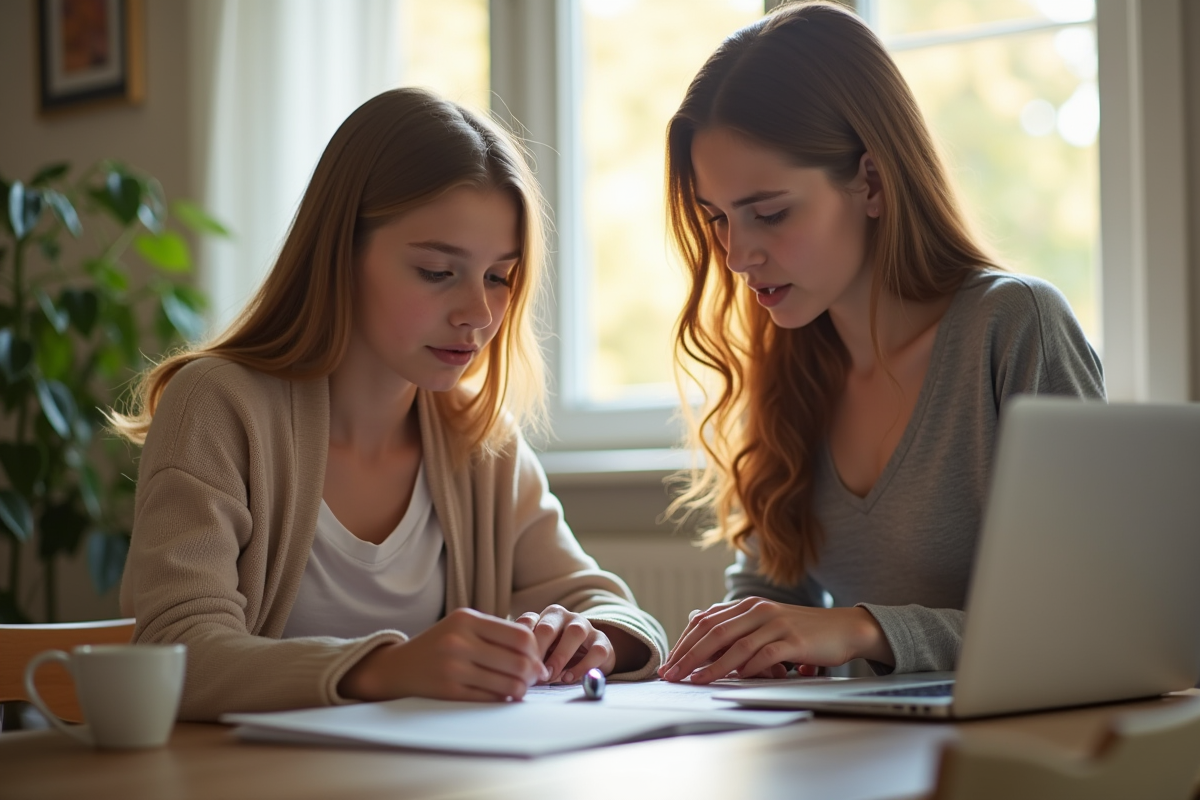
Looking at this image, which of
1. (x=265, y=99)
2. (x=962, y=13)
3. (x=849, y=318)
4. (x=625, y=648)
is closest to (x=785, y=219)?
(x=849, y=318)

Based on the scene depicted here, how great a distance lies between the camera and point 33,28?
331 cm

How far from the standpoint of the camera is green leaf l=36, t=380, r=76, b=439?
8.43 ft

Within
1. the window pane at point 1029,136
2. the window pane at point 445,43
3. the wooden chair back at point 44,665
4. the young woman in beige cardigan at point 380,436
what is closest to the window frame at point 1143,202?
the window pane at point 1029,136

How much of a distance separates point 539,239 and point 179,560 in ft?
1.94

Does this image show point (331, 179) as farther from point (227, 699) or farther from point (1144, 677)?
point (1144, 677)

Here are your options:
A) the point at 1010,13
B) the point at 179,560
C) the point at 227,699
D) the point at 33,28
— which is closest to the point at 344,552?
the point at 179,560

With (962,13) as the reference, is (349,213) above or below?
below

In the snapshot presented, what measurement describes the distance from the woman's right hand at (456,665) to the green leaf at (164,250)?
6.76 ft

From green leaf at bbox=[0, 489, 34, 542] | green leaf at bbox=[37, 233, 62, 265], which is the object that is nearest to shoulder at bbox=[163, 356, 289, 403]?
green leaf at bbox=[0, 489, 34, 542]

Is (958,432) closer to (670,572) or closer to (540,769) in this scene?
(540,769)

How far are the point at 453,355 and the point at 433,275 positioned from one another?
0.31ft

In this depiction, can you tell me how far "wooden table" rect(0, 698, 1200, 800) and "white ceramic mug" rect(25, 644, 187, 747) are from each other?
0.05 feet

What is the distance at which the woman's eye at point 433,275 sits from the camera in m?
1.39

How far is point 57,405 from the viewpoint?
8.55ft
